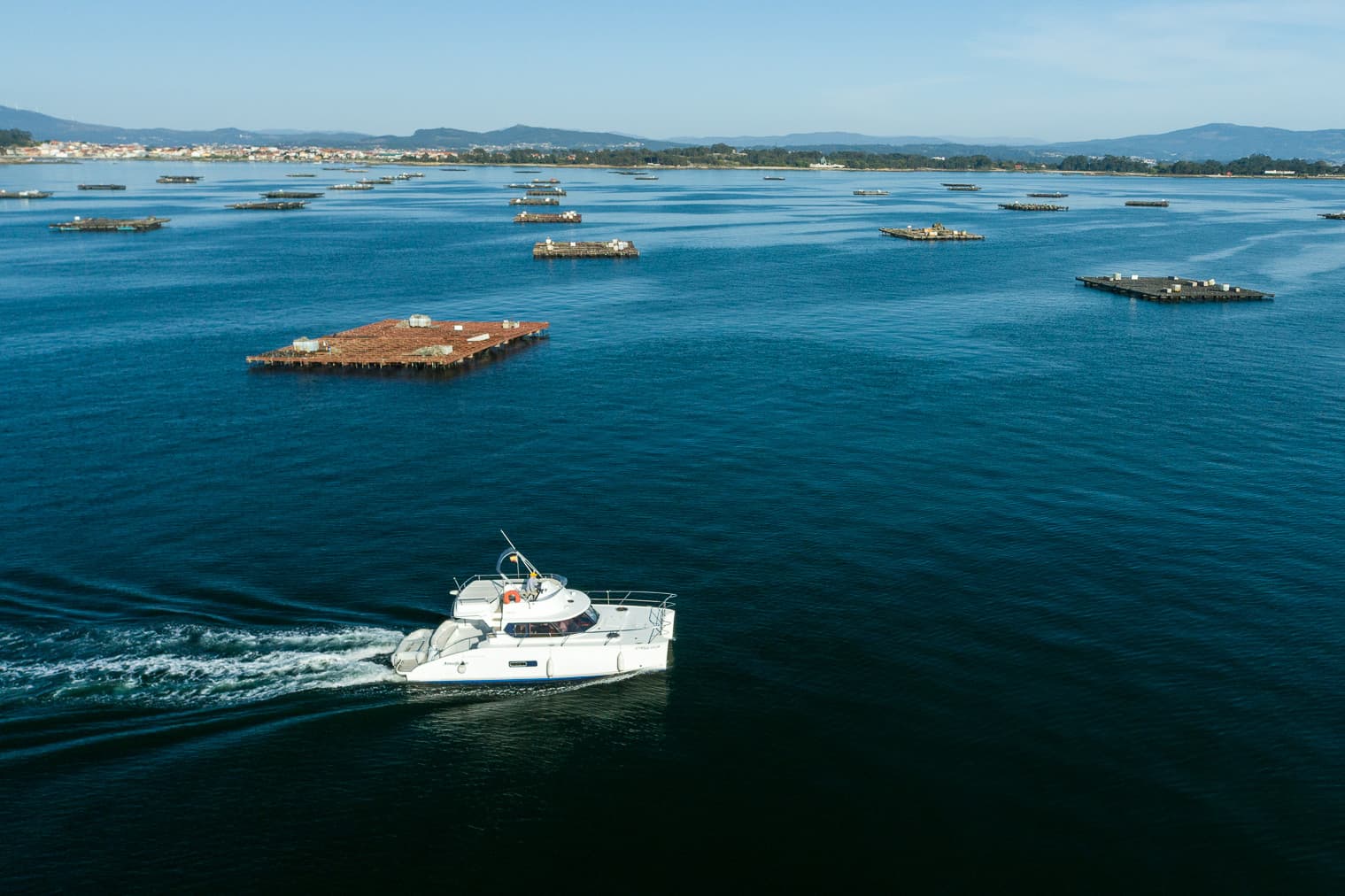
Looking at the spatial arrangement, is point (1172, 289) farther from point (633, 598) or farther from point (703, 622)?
point (633, 598)

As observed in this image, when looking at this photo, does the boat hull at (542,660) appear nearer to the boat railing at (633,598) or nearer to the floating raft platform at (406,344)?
the boat railing at (633,598)

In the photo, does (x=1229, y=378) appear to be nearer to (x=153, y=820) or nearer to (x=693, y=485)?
(x=693, y=485)

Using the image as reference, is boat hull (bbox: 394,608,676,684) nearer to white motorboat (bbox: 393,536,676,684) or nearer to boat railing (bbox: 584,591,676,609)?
white motorboat (bbox: 393,536,676,684)

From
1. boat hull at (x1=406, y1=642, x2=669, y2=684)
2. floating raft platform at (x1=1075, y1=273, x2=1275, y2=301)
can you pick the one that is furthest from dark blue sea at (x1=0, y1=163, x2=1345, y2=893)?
floating raft platform at (x1=1075, y1=273, x2=1275, y2=301)

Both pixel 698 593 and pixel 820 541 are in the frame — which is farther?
pixel 820 541

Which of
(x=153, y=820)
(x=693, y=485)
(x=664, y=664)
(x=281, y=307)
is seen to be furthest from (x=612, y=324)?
(x=153, y=820)
